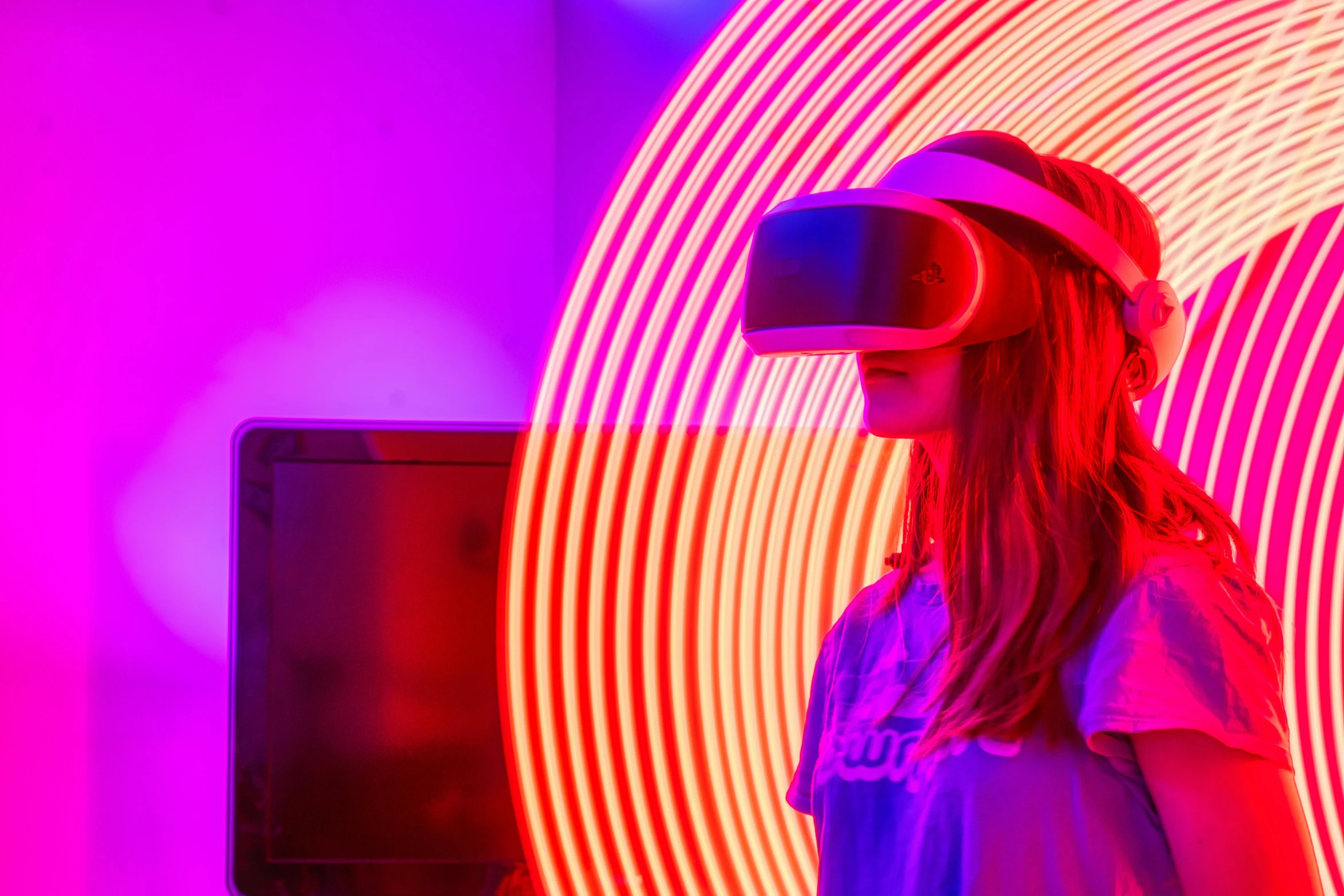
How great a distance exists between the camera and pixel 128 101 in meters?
2.40

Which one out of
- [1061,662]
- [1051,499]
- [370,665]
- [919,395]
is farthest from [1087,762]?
[370,665]

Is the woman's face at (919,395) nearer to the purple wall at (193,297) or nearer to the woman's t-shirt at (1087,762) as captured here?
the woman's t-shirt at (1087,762)

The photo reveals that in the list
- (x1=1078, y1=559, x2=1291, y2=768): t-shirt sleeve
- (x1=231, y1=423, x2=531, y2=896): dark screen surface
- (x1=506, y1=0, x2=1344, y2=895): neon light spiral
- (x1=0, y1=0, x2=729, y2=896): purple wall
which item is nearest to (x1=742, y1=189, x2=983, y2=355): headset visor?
(x1=1078, y1=559, x2=1291, y2=768): t-shirt sleeve

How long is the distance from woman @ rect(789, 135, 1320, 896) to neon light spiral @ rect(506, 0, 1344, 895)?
1.54 ft

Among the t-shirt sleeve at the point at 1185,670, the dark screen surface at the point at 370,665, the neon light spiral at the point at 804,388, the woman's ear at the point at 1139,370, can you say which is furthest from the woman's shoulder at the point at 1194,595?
the dark screen surface at the point at 370,665

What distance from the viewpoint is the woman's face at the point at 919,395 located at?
1075 mm

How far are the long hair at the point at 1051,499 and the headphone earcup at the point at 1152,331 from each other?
0.01 meters

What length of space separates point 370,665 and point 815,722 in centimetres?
80

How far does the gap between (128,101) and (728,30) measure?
1.38 metres

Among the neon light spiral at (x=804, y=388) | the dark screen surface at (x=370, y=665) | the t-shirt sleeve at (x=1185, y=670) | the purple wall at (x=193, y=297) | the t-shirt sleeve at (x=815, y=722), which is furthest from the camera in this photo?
the purple wall at (x=193, y=297)

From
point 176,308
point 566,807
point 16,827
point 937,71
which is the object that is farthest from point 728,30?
point 16,827

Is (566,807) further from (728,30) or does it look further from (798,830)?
(728,30)

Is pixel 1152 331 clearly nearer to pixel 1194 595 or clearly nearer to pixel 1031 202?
pixel 1031 202

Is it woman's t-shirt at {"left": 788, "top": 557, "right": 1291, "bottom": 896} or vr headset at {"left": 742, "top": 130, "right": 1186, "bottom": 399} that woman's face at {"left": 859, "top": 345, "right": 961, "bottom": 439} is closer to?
vr headset at {"left": 742, "top": 130, "right": 1186, "bottom": 399}
